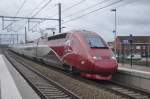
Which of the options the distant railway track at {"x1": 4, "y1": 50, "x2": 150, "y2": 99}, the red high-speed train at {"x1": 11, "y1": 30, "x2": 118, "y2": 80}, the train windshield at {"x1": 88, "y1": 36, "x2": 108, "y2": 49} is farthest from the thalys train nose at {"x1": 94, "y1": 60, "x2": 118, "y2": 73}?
the train windshield at {"x1": 88, "y1": 36, "x2": 108, "y2": 49}

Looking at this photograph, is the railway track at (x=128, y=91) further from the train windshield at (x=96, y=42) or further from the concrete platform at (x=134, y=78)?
the train windshield at (x=96, y=42)

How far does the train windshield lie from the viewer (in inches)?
801

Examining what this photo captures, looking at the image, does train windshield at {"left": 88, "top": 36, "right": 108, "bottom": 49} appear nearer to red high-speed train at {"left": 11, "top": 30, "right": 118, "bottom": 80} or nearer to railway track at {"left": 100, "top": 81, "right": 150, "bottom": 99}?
red high-speed train at {"left": 11, "top": 30, "right": 118, "bottom": 80}

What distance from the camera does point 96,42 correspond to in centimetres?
2072

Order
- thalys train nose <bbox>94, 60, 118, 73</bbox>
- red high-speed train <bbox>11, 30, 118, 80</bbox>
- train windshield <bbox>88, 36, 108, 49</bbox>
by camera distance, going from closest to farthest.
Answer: thalys train nose <bbox>94, 60, 118, 73</bbox> < red high-speed train <bbox>11, 30, 118, 80</bbox> < train windshield <bbox>88, 36, 108, 49</bbox>

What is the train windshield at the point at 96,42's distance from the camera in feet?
66.7

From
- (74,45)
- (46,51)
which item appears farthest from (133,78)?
(46,51)

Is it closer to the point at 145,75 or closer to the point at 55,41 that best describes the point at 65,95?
the point at 145,75

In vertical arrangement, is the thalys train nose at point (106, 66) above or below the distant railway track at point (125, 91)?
above

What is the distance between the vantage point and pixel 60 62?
24469 millimetres

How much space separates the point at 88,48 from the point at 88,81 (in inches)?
65.0

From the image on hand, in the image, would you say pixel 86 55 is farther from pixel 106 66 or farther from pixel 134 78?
pixel 134 78

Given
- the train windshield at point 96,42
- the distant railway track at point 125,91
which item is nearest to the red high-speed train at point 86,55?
the train windshield at point 96,42

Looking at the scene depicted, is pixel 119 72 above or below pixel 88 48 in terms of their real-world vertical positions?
below
